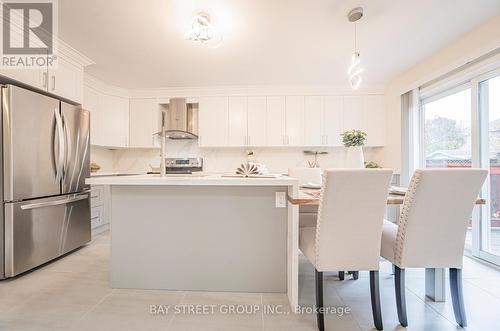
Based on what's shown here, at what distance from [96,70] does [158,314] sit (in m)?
3.45

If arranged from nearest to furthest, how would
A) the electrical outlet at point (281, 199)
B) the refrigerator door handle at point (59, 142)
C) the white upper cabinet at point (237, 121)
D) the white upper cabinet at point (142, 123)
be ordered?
the electrical outlet at point (281, 199) → the refrigerator door handle at point (59, 142) → the white upper cabinet at point (237, 121) → the white upper cabinet at point (142, 123)

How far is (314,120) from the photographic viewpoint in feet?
13.9

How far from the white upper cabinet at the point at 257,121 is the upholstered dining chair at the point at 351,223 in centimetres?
290

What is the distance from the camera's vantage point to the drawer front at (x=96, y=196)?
3429 mm

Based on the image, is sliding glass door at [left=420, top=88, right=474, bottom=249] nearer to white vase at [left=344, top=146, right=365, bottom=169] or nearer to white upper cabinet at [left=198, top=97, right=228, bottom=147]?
white vase at [left=344, top=146, right=365, bottom=169]

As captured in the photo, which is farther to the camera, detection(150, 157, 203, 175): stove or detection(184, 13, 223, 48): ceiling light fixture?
detection(150, 157, 203, 175): stove

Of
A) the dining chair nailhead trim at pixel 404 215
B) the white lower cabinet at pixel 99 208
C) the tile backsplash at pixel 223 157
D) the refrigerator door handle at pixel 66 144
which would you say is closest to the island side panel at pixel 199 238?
the dining chair nailhead trim at pixel 404 215

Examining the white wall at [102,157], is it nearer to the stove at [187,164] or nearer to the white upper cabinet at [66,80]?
the stove at [187,164]

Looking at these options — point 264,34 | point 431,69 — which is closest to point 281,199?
point 264,34

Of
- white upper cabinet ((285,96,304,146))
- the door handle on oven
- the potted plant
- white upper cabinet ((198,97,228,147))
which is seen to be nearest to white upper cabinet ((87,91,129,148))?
the door handle on oven

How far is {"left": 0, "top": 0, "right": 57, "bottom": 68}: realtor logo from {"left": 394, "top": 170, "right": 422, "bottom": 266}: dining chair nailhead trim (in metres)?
3.17

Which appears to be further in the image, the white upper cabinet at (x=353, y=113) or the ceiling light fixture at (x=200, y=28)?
the white upper cabinet at (x=353, y=113)

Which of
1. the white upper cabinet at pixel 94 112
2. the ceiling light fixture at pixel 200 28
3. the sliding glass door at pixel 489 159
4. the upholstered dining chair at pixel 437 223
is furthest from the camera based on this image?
the white upper cabinet at pixel 94 112

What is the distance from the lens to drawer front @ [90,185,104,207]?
3429 millimetres
